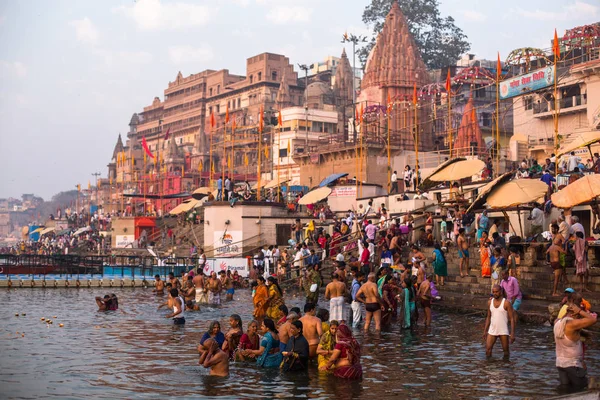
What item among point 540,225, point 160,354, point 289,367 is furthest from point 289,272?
point 289,367

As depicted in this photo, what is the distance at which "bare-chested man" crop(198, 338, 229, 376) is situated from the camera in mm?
11039

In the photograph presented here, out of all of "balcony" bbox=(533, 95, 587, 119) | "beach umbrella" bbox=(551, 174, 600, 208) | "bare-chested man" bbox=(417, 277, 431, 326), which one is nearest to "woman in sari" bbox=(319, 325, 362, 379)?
"bare-chested man" bbox=(417, 277, 431, 326)

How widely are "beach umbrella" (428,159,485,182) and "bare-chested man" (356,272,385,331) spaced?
868cm

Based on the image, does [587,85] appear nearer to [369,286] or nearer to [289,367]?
[369,286]

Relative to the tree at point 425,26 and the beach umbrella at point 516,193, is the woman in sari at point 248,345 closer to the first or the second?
the beach umbrella at point 516,193

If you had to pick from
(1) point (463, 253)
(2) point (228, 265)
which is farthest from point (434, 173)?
(2) point (228, 265)

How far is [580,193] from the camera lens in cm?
1605

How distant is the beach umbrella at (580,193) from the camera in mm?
15875

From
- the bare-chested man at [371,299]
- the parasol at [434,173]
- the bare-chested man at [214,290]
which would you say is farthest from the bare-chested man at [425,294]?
the parasol at [434,173]

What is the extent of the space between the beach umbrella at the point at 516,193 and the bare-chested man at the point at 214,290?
7.80 metres

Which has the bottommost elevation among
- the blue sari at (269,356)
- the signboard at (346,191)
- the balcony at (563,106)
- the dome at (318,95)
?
the blue sari at (269,356)

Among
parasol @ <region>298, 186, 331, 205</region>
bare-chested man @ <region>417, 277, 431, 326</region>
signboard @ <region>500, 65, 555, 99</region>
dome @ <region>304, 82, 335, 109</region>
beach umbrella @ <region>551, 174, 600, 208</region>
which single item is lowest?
bare-chested man @ <region>417, 277, 431, 326</region>

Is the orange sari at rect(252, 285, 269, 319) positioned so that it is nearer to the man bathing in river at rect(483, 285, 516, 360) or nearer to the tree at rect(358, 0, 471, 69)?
the man bathing in river at rect(483, 285, 516, 360)

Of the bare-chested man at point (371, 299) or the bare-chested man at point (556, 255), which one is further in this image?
the bare-chested man at point (556, 255)
